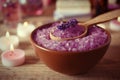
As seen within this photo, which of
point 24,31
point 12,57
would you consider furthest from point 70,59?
point 24,31

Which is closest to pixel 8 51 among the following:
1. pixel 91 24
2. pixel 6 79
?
pixel 6 79

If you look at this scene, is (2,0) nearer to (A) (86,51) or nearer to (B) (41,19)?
(B) (41,19)

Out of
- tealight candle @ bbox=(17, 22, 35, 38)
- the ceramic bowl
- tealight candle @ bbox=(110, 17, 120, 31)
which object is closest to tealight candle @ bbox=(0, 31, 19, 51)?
tealight candle @ bbox=(17, 22, 35, 38)

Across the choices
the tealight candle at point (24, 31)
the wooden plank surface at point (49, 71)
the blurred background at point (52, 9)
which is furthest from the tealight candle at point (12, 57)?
the blurred background at point (52, 9)

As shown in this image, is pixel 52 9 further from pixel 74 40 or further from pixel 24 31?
pixel 74 40

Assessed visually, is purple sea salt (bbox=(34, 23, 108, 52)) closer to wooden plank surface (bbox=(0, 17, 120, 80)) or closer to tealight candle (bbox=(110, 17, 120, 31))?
wooden plank surface (bbox=(0, 17, 120, 80))
